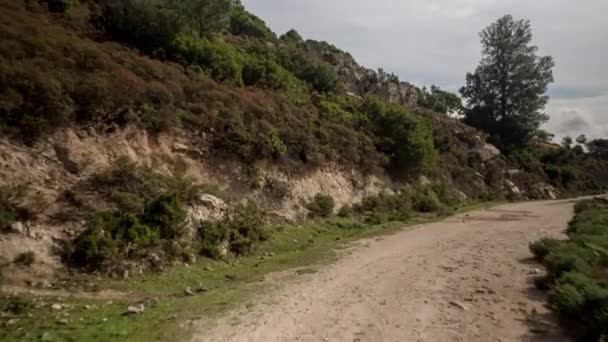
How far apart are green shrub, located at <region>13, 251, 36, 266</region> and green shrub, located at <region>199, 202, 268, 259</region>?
403 centimetres

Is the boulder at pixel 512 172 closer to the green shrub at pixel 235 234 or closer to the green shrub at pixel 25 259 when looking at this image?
the green shrub at pixel 235 234

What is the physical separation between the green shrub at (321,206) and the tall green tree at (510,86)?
34969 mm

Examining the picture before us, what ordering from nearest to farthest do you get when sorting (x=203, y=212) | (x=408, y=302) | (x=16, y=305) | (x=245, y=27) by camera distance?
(x=16, y=305), (x=408, y=302), (x=203, y=212), (x=245, y=27)

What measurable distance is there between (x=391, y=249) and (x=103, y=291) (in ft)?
28.1

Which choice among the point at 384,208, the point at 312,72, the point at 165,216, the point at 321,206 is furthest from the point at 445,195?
the point at 165,216

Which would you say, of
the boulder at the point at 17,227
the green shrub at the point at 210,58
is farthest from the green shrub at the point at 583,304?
the green shrub at the point at 210,58

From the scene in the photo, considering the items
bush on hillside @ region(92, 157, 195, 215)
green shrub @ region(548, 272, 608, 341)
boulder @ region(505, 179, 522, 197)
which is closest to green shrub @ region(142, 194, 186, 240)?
bush on hillside @ region(92, 157, 195, 215)

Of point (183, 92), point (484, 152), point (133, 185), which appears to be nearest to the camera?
point (133, 185)

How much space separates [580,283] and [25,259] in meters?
11.2

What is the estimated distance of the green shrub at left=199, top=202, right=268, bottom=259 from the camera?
35.6ft

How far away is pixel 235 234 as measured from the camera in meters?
11.8

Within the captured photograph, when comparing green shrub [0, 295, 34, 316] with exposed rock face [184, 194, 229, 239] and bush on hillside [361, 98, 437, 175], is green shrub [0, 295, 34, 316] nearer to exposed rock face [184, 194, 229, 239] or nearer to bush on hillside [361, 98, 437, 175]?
exposed rock face [184, 194, 229, 239]

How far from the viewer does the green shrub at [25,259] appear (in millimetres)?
7797

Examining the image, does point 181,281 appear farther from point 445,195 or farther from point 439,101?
point 439,101
